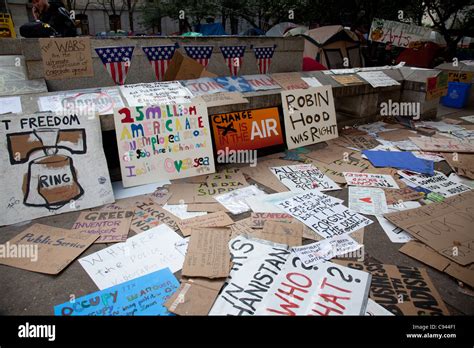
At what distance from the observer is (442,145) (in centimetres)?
445

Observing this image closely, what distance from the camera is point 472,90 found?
25.2 ft

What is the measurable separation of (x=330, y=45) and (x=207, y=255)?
933cm

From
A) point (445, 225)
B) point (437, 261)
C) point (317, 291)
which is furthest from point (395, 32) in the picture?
point (317, 291)

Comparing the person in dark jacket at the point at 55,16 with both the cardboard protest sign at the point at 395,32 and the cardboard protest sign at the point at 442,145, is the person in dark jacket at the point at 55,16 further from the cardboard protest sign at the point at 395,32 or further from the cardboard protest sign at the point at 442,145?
the cardboard protest sign at the point at 395,32

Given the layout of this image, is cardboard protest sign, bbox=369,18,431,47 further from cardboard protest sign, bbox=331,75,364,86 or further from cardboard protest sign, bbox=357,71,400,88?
cardboard protest sign, bbox=331,75,364,86

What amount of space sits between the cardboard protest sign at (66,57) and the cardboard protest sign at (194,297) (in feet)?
8.62

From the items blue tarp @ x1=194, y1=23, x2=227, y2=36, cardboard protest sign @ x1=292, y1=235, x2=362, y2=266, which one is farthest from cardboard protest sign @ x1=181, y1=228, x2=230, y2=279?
blue tarp @ x1=194, y1=23, x2=227, y2=36

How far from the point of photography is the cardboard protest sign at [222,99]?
3.48m

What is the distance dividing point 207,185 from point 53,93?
1.76m

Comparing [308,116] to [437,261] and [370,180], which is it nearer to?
[370,180]

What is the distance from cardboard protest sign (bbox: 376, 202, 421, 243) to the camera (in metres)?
2.50

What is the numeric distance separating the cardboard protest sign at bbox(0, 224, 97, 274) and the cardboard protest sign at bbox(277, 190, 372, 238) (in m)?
1.69

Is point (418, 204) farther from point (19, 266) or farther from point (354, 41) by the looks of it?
point (354, 41)

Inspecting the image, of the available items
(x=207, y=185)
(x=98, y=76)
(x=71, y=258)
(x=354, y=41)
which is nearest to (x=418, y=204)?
(x=207, y=185)
